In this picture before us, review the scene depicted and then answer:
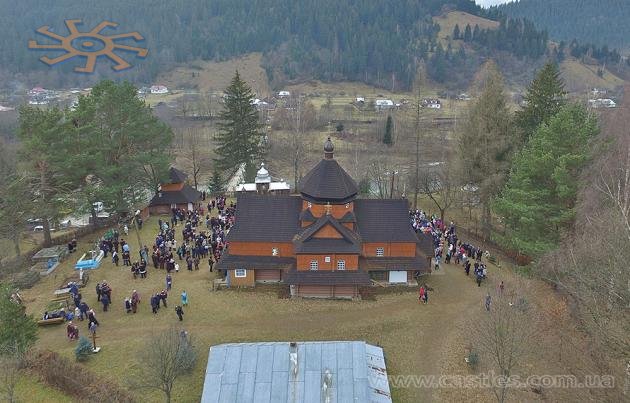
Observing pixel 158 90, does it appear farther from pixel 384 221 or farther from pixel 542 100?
pixel 384 221

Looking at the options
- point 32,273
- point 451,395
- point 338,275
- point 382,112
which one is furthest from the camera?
point 382,112

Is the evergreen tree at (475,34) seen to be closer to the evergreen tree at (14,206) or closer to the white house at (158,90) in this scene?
the white house at (158,90)

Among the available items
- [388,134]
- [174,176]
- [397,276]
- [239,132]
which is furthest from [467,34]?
[397,276]

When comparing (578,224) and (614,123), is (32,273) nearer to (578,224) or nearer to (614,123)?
(578,224)

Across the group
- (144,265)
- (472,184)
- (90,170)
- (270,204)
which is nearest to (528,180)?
(472,184)

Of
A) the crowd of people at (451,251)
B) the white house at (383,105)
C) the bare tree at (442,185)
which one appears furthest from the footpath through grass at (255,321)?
the white house at (383,105)

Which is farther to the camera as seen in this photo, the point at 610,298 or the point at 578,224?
the point at 578,224

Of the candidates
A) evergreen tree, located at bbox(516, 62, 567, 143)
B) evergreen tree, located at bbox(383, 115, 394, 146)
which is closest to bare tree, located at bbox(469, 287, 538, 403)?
evergreen tree, located at bbox(516, 62, 567, 143)

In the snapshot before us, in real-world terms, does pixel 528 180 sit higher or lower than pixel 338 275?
higher
